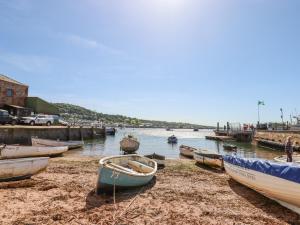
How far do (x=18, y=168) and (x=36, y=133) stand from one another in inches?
1052

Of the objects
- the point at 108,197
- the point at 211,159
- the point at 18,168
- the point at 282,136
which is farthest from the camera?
the point at 282,136

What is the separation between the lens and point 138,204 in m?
9.90

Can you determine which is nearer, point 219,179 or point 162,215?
point 162,215

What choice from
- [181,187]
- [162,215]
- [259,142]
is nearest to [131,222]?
[162,215]

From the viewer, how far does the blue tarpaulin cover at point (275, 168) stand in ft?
30.0

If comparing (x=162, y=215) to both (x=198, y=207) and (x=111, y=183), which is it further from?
(x=111, y=183)

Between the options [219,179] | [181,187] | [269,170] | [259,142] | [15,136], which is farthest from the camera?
[259,142]

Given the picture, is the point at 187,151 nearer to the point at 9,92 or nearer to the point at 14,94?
the point at 9,92

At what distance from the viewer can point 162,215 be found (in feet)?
28.7

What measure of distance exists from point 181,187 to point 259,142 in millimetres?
46659

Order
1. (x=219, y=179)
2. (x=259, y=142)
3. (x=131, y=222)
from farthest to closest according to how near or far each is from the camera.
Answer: (x=259, y=142) → (x=219, y=179) → (x=131, y=222)

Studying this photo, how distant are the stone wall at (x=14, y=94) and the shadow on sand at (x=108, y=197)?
4190 cm

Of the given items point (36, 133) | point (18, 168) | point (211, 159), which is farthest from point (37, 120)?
point (211, 159)

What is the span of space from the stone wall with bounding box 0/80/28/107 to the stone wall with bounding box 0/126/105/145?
1153 centimetres
